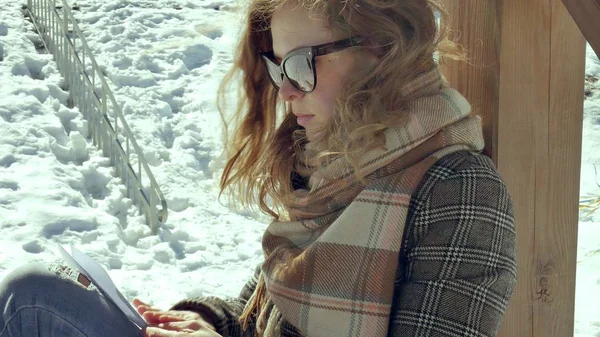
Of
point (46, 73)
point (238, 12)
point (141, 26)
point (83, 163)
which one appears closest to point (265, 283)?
point (238, 12)

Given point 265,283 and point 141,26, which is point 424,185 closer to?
point 265,283

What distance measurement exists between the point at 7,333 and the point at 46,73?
3997 millimetres

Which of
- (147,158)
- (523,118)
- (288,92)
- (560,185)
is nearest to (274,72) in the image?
(288,92)

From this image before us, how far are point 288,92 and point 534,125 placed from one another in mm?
521

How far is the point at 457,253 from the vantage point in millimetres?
1744

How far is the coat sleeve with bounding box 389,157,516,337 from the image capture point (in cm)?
174

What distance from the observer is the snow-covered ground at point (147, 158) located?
164 inches

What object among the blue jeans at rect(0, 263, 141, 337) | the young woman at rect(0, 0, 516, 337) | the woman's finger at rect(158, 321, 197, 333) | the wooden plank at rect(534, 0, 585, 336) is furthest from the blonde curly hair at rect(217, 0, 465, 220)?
the blue jeans at rect(0, 263, 141, 337)

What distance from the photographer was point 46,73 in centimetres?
584

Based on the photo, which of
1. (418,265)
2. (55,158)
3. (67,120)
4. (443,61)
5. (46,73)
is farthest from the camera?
(46,73)

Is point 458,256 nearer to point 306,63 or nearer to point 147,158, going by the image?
point 306,63

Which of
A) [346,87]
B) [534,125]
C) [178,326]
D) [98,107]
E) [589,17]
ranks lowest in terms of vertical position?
[98,107]

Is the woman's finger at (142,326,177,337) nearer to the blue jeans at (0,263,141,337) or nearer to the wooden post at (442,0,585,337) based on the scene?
the blue jeans at (0,263,141,337)

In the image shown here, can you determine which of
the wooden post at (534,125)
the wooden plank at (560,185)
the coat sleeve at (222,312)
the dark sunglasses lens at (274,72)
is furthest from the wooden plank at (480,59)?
the coat sleeve at (222,312)
